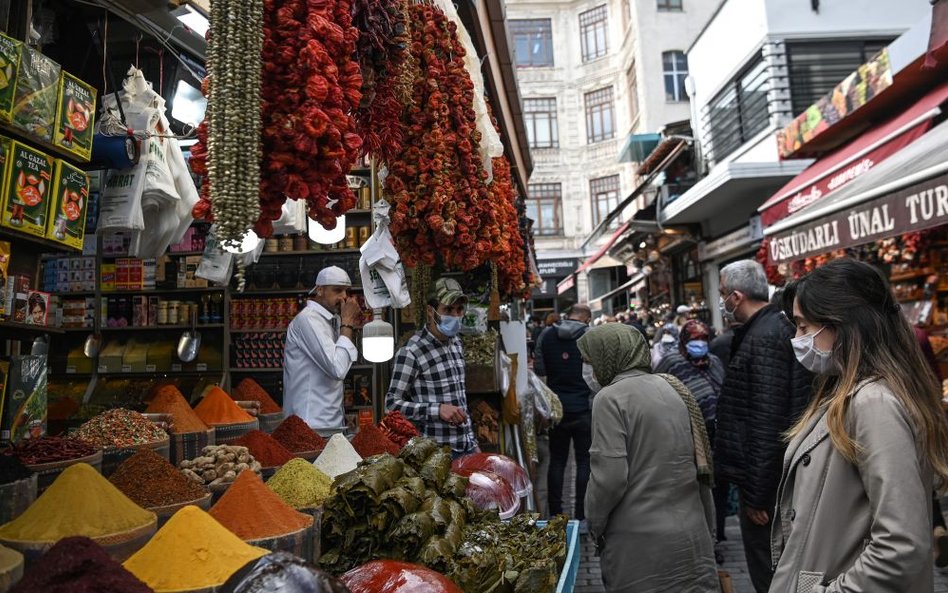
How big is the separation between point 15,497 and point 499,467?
2019mm

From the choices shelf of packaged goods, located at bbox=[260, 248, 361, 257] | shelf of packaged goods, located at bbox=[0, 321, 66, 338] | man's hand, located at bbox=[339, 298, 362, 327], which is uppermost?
shelf of packaged goods, located at bbox=[260, 248, 361, 257]

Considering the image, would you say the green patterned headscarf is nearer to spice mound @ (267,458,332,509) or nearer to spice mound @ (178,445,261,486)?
spice mound @ (267,458,332,509)

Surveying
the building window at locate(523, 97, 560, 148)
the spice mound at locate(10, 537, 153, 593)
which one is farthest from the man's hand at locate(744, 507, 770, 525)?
the building window at locate(523, 97, 560, 148)

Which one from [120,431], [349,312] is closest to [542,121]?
[349,312]

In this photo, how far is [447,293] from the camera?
4.36 metres

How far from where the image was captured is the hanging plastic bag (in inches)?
146

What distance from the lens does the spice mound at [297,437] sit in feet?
10.2

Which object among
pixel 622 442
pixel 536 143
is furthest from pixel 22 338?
pixel 536 143

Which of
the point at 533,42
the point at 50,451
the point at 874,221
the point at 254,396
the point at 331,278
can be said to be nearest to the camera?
the point at 50,451

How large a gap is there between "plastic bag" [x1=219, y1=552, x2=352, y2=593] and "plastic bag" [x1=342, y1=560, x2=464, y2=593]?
0.46 m

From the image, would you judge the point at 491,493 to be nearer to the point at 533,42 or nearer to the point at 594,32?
the point at 594,32

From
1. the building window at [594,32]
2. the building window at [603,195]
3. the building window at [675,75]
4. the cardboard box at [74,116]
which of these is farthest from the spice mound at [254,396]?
the building window at [594,32]

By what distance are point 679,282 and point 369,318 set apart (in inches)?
513

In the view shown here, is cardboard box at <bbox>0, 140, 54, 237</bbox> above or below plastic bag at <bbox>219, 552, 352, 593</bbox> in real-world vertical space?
above
